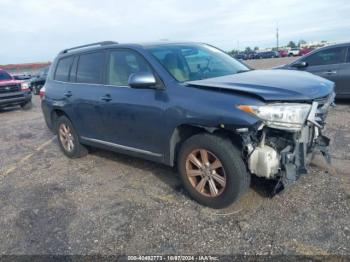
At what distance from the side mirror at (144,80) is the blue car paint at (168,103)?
0.33 ft

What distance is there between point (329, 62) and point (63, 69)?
6.37 metres

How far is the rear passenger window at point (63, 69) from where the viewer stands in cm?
599

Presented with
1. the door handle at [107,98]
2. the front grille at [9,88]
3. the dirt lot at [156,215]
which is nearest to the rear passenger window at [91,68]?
the door handle at [107,98]

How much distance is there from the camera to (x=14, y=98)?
45.4 feet

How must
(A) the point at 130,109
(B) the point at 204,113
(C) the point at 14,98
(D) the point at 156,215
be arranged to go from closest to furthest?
(B) the point at 204,113 < (D) the point at 156,215 < (A) the point at 130,109 < (C) the point at 14,98

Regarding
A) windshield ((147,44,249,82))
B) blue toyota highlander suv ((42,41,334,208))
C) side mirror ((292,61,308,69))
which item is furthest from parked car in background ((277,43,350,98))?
blue toyota highlander suv ((42,41,334,208))

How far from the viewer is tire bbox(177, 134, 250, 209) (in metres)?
3.49

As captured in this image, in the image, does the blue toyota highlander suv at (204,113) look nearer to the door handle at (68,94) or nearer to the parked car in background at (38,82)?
the door handle at (68,94)

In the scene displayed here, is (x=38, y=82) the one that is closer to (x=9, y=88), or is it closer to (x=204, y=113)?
(x=9, y=88)

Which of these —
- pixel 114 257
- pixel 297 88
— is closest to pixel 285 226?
pixel 297 88

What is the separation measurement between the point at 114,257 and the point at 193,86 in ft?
6.23

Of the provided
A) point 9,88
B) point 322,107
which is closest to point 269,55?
point 9,88

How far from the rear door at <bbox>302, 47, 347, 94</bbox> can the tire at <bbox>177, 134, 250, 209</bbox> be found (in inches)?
238

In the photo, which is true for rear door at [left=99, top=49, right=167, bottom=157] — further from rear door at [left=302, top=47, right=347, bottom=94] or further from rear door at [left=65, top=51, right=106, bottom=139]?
rear door at [left=302, top=47, right=347, bottom=94]
